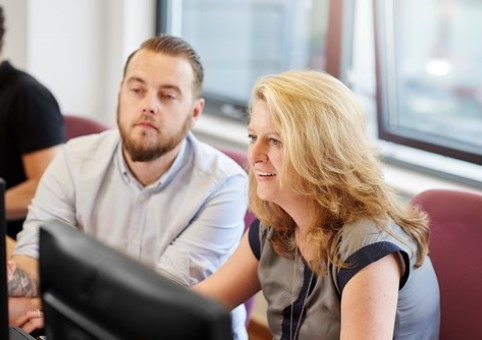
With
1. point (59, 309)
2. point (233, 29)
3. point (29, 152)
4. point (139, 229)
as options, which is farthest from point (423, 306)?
point (233, 29)

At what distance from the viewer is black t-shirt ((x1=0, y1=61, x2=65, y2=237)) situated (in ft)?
8.51

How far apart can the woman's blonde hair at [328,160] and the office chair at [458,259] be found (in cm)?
16

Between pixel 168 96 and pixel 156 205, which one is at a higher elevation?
pixel 168 96

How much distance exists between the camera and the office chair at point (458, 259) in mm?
1716

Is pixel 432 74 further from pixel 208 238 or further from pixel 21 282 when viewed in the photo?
pixel 21 282

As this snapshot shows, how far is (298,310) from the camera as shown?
168 centimetres

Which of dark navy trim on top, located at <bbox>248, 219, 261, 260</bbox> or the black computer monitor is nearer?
the black computer monitor

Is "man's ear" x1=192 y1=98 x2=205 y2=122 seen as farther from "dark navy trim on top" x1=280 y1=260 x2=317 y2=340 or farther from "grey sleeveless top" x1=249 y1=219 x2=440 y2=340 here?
"dark navy trim on top" x1=280 y1=260 x2=317 y2=340

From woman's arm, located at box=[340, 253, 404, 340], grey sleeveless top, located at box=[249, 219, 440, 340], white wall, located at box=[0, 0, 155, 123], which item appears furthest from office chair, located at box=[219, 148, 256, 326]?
white wall, located at box=[0, 0, 155, 123]

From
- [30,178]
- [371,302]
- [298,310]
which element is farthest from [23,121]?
[371,302]

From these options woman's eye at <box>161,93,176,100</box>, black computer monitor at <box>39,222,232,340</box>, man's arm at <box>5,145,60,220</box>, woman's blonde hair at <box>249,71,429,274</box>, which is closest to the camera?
black computer monitor at <box>39,222,232,340</box>

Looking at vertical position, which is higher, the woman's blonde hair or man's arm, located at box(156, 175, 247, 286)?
the woman's blonde hair

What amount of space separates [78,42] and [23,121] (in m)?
1.11

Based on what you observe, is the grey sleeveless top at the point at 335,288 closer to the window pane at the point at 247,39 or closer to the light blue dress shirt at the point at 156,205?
the light blue dress shirt at the point at 156,205
